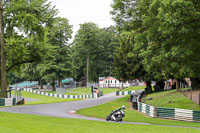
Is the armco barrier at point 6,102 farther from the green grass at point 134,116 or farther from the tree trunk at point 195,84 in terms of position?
the tree trunk at point 195,84

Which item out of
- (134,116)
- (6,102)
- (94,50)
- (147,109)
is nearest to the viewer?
(134,116)

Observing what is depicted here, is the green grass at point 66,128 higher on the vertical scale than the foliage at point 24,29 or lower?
lower

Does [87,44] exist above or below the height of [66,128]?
above

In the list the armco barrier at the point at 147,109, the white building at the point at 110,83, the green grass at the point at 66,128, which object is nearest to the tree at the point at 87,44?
the white building at the point at 110,83

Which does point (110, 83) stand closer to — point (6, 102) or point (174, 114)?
point (6, 102)

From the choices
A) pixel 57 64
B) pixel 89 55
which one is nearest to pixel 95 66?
pixel 89 55

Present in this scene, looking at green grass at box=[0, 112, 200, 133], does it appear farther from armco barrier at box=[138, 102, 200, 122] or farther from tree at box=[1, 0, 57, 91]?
tree at box=[1, 0, 57, 91]

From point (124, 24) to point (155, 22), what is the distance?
5782mm

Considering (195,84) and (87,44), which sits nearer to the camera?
(195,84)

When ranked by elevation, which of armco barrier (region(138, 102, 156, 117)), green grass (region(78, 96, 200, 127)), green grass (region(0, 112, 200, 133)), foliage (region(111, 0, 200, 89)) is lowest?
green grass (region(78, 96, 200, 127))

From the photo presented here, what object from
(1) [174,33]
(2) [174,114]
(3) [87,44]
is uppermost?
(3) [87,44]

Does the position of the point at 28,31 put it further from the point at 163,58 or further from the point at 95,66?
the point at 95,66

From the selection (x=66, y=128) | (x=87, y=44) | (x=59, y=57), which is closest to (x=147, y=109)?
(x=66, y=128)

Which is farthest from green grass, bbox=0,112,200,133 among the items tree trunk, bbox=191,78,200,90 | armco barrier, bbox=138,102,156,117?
tree trunk, bbox=191,78,200,90
